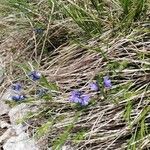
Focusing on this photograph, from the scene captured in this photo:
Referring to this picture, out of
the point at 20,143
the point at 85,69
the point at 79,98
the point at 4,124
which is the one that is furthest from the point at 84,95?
the point at 4,124

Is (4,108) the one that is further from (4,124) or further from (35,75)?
(35,75)

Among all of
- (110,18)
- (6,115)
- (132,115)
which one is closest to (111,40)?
(110,18)

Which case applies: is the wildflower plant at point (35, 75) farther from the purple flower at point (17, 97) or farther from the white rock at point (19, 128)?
the white rock at point (19, 128)

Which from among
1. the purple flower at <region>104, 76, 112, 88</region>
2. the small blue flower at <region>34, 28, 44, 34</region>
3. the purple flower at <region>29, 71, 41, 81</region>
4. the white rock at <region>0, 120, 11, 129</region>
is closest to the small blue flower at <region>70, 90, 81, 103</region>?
the purple flower at <region>104, 76, 112, 88</region>

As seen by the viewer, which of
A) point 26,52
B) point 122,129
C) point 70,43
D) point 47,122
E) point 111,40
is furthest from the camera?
point 26,52

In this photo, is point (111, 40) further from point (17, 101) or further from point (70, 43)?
point (17, 101)

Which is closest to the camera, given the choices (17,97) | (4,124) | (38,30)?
(17,97)
